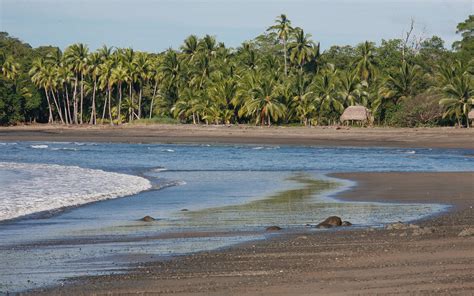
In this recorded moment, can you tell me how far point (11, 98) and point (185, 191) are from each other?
79026 millimetres

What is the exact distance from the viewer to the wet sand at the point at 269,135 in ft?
203

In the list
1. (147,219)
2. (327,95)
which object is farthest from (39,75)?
(147,219)

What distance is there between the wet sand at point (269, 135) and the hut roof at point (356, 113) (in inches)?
130

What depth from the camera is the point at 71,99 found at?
109 metres

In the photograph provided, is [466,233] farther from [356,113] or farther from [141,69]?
[141,69]

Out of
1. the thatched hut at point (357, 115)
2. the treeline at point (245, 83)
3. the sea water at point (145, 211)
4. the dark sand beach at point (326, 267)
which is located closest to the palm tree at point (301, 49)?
the treeline at point (245, 83)

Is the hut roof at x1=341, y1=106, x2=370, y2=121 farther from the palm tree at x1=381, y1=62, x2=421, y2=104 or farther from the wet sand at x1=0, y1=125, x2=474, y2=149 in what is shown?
the wet sand at x1=0, y1=125, x2=474, y2=149

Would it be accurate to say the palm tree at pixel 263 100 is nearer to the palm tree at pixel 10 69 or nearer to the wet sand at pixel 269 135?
the wet sand at pixel 269 135

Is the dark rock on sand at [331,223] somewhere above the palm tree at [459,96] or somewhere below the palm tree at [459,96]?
below

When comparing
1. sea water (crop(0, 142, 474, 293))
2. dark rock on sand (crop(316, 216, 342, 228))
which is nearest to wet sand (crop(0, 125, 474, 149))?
sea water (crop(0, 142, 474, 293))

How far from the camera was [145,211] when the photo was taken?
17.4 metres

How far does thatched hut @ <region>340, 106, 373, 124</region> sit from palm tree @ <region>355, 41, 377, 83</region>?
36.5 ft

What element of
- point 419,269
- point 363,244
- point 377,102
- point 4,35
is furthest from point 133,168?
point 4,35

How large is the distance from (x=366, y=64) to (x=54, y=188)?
69838mm
